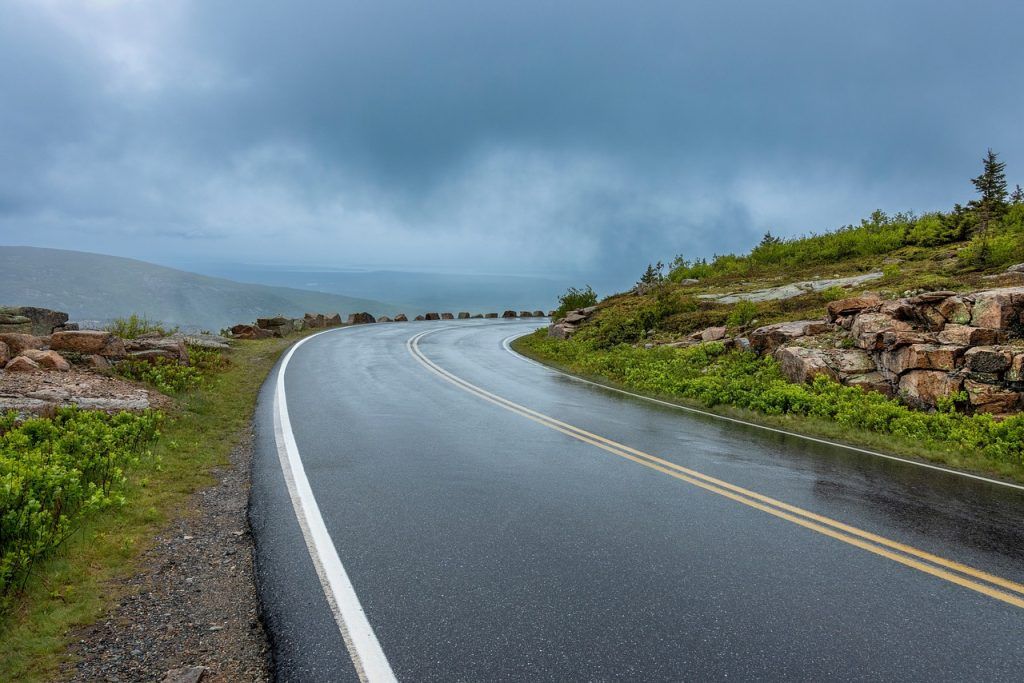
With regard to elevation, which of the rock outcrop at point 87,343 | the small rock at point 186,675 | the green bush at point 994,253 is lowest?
the small rock at point 186,675

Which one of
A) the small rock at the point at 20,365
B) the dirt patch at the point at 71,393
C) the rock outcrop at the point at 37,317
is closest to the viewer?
the dirt patch at the point at 71,393

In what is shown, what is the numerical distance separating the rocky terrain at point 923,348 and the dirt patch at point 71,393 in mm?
14643

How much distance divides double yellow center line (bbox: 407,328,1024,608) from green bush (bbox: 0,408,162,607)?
6.42 m

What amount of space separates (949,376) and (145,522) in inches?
567

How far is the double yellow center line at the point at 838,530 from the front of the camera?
4.36 metres

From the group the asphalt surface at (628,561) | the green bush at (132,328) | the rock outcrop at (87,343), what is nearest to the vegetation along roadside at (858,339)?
the asphalt surface at (628,561)

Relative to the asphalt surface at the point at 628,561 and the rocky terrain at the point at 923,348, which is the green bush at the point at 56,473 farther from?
the rocky terrain at the point at 923,348

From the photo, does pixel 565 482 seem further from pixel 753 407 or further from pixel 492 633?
pixel 753 407

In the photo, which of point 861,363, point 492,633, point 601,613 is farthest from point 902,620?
point 861,363

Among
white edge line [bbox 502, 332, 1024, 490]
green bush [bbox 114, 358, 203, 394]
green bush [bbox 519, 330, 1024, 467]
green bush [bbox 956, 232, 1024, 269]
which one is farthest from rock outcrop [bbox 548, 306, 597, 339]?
green bush [bbox 114, 358, 203, 394]

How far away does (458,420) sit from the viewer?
10156 millimetres

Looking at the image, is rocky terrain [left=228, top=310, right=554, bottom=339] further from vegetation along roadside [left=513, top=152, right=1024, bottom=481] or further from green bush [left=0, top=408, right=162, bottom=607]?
green bush [left=0, top=408, right=162, bottom=607]

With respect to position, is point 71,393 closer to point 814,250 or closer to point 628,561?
point 628,561

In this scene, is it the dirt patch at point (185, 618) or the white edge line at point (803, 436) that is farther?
the white edge line at point (803, 436)
